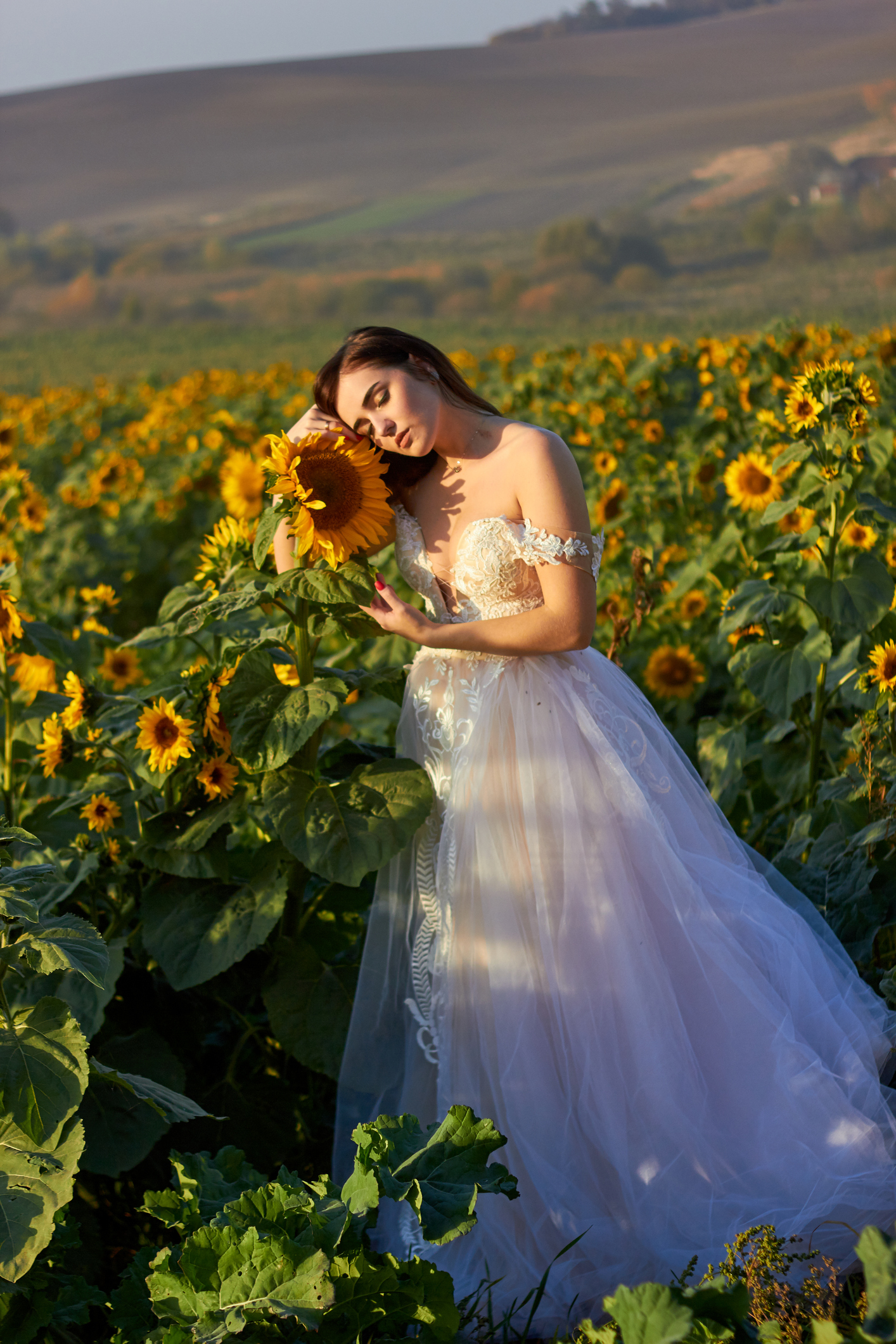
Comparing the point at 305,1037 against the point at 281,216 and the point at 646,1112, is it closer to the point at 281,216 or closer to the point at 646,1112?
the point at 646,1112

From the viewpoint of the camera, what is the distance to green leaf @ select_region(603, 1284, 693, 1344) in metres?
1.20

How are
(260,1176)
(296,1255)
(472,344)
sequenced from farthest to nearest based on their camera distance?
(472,344), (260,1176), (296,1255)

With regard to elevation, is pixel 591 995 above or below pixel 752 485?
below

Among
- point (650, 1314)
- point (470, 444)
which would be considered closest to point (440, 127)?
point (470, 444)

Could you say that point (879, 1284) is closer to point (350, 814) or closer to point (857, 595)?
point (350, 814)

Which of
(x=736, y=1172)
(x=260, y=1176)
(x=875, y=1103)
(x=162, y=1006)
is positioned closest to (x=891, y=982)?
(x=875, y=1103)

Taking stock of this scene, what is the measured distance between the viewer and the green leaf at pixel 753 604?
102 inches

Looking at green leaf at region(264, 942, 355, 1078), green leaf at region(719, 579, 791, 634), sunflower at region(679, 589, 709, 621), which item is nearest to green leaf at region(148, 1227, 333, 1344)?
green leaf at region(264, 942, 355, 1078)

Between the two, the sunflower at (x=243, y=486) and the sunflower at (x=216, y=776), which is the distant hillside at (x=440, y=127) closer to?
the sunflower at (x=243, y=486)

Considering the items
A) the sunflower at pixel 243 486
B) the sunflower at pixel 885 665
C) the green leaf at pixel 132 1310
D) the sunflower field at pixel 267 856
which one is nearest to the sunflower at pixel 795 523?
the sunflower field at pixel 267 856

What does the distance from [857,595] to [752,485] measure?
45.2 inches

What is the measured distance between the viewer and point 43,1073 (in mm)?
1511

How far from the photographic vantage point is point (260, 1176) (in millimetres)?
1783

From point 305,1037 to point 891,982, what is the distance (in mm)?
1084
